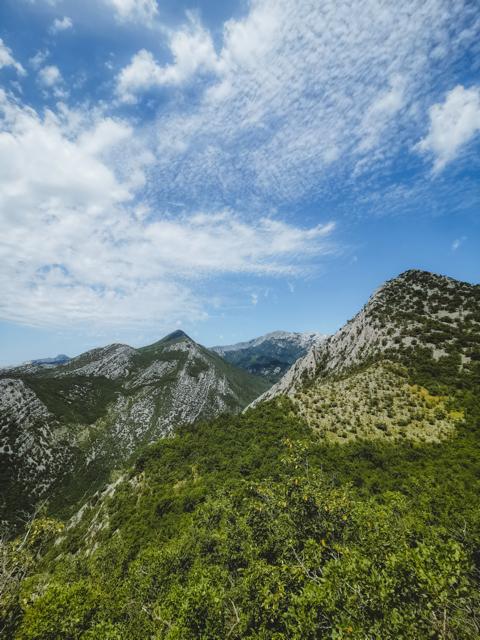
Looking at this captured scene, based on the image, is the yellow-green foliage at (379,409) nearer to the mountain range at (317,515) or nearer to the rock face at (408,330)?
the mountain range at (317,515)

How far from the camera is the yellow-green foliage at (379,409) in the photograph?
53.7 metres

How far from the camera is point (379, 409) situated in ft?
198

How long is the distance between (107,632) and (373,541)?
666 inches

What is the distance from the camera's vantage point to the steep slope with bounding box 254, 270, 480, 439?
5906 cm

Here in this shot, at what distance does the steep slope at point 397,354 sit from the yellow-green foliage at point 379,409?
0.18 m

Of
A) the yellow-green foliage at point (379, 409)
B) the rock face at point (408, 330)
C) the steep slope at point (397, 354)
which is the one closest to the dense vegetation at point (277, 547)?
the yellow-green foliage at point (379, 409)

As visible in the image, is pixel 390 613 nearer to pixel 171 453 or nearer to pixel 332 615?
pixel 332 615

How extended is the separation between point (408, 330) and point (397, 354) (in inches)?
463

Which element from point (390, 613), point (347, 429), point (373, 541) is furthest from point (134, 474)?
point (390, 613)

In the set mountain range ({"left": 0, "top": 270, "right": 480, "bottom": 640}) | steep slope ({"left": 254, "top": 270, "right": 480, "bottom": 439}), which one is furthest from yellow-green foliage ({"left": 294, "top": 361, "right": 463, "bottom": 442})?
mountain range ({"left": 0, "top": 270, "right": 480, "bottom": 640})

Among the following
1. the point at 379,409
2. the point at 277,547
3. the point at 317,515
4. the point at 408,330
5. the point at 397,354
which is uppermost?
the point at 408,330

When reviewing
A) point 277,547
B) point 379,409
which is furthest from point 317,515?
point 379,409

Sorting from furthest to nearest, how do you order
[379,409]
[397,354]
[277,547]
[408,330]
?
[408,330], [397,354], [379,409], [277,547]

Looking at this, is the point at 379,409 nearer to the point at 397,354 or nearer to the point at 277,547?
the point at 397,354
